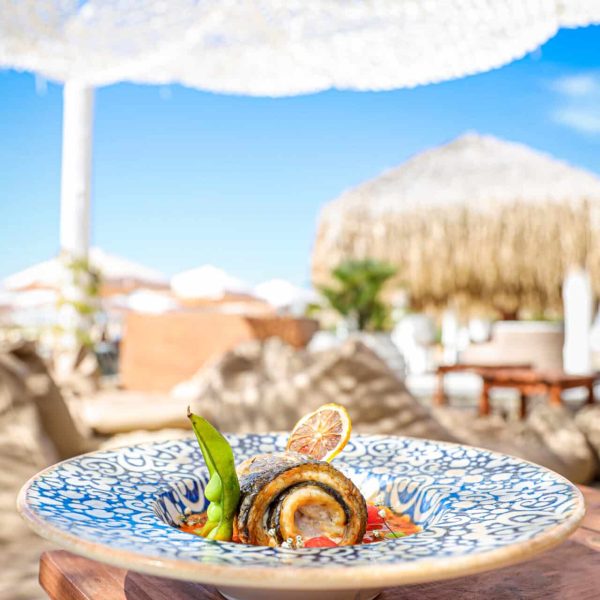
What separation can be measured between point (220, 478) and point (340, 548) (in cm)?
16

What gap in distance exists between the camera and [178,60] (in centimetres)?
312

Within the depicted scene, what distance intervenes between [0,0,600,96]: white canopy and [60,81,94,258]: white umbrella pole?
3.22 m

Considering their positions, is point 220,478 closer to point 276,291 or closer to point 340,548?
point 340,548

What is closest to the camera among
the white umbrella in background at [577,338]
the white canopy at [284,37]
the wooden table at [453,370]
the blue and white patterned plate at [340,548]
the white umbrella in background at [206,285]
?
the blue and white patterned plate at [340,548]

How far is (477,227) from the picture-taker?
36.4 feet

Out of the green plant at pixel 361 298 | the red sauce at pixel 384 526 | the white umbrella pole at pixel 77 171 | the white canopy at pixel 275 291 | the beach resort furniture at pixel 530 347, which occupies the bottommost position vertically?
→ the white canopy at pixel 275 291

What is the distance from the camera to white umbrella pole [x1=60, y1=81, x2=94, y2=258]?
6348mm

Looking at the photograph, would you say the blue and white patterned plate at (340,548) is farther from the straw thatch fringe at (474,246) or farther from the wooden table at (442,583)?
the straw thatch fringe at (474,246)

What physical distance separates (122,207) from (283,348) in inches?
1625

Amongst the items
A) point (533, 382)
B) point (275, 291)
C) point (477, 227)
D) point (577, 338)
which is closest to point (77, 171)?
point (533, 382)

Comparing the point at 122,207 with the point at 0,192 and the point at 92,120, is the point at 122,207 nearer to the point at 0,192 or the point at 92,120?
the point at 0,192

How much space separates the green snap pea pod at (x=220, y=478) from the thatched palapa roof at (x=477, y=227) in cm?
1027

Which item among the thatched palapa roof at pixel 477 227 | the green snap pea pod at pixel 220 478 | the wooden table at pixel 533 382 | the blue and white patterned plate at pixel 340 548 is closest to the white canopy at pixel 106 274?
the thatched palapa roof at pixel 477 227

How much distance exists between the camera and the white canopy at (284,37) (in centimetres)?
242
